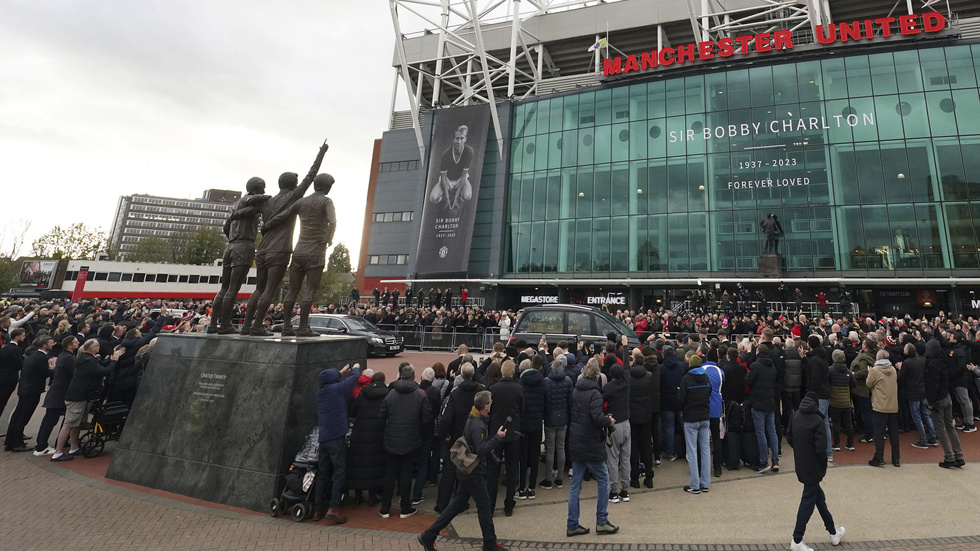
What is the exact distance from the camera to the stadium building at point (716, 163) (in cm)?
2409

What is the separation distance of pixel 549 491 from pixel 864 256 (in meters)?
28.0

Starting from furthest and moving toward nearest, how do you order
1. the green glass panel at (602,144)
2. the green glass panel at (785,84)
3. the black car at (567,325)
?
the green glass panel at (602,144) → the green glass panel at (785,84) → the black car at (567,325)

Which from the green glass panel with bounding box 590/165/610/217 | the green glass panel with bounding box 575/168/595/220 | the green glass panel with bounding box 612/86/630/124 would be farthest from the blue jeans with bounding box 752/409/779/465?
the green glass panel with bounding box 612/86/630/124

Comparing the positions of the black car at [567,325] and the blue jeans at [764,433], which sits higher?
the black car at [567,325]

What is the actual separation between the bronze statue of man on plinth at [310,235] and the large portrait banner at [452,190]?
2474 centimetres

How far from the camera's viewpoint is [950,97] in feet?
79.5

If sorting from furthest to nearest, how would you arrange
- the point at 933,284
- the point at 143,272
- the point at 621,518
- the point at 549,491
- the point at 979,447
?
the point at 143,272 < the point at 933,284 < the point at 979,447 < the point at 549,491 < the point at 621,518

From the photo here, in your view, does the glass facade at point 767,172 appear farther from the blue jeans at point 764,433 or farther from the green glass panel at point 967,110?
the blue jeans at point 764,433

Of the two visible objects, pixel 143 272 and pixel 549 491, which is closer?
pixel 549 491

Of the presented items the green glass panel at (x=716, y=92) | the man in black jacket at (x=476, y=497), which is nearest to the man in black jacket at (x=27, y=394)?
the man in black jacket at (x=476, y=497)

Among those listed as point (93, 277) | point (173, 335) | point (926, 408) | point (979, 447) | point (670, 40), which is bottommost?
point (979, 447)

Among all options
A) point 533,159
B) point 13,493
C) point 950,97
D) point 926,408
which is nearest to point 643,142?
point 533,159

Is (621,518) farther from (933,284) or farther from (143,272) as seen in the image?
(143,272)

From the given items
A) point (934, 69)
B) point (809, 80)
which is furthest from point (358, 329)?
point (934, 69)
